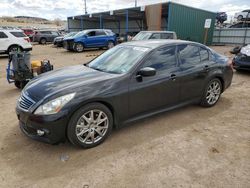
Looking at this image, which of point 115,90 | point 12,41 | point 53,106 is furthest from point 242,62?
point 12,41

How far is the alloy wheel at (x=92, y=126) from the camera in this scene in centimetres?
316

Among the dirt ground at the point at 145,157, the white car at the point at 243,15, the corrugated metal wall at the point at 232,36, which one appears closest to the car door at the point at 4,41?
the dirt ground at the point at 145,157

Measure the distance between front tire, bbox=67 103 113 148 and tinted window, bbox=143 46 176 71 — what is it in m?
1.11

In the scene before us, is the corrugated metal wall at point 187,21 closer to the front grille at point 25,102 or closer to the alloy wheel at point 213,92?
the alloy wheel at point 213,92

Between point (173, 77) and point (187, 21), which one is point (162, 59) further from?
point (187, 21)

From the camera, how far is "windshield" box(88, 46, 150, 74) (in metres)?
3.71

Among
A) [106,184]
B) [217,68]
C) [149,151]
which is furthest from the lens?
[217,68]

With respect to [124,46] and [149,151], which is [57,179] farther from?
[124,46]

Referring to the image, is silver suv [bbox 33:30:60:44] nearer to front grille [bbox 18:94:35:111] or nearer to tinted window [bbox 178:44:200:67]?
tinted window [bbox 178:44:200:67]

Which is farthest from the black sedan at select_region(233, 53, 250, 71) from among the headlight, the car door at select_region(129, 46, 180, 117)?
the headlight

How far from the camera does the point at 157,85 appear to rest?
12.6 ft

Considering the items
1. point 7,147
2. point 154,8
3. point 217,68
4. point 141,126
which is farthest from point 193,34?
point 7,147

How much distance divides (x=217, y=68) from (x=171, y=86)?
1.48m

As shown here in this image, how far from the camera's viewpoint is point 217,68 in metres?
4.83
